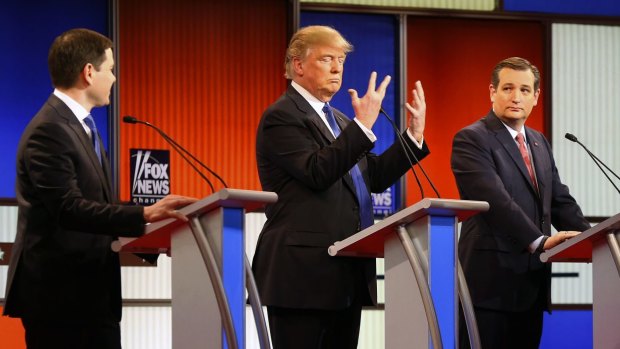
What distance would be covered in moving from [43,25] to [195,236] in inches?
127

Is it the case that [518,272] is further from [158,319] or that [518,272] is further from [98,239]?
[158,319]

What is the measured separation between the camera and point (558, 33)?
6.38 metres

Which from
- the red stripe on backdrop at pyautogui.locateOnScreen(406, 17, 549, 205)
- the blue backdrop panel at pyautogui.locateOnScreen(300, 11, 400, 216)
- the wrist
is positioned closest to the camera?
the wrist

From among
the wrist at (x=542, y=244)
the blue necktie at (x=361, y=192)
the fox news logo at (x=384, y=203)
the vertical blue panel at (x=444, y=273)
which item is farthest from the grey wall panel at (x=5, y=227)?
the vertical blue panel at (x=444, y=273)

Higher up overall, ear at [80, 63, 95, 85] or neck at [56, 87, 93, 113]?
ear at [80, 63, 95, 85]

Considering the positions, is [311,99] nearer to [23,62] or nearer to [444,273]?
[444,273]

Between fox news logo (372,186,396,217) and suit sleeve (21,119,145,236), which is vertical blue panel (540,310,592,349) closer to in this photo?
fox news logo (372,186,396,217)

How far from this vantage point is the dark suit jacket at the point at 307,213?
3262mm

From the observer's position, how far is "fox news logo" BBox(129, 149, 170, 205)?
18.6 ft

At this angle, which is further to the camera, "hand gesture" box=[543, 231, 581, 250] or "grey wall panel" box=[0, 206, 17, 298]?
"grey wall panel" box=[0, 206, 17, 298]

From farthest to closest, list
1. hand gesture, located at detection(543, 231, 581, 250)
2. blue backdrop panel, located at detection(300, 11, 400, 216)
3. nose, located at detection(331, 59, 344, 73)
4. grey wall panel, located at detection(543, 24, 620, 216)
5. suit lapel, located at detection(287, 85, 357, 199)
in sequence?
grey wall panel, located at detection(543, 24, 620, 216), blue backdrop panel, located at detection(300, 11, 400, 216), hand gesture, located at detection(543, 231, 581, 250), nose, located at detection(331, 59, 344, 73), suit lapel, located at detection(287, 85, 357, 199)

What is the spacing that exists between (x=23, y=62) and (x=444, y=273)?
339 centimetres

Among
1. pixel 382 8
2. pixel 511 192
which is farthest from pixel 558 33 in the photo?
pixel 511 192

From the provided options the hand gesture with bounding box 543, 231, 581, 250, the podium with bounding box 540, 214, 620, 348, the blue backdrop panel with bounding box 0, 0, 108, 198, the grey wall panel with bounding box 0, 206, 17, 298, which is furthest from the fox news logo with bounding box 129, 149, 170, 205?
the podium with bounding box 540, 214, 620, 348
